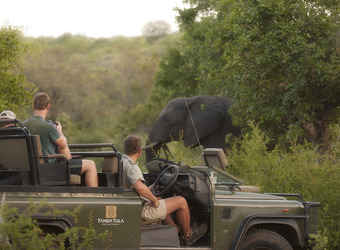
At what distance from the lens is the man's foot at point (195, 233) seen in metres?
7.20

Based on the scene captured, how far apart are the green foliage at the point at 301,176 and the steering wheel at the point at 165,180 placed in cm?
292

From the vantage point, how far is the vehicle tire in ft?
23.7

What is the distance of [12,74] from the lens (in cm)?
1153

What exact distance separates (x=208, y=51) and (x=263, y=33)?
175 inches

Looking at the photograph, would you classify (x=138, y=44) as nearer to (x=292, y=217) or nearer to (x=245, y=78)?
(x=245, y=78)

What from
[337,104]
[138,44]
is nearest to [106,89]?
[138,44]

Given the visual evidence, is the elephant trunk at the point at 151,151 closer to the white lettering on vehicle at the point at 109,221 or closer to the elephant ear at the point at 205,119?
the elephant ear at the point at 205,119

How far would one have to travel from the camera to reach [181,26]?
80.9 feet

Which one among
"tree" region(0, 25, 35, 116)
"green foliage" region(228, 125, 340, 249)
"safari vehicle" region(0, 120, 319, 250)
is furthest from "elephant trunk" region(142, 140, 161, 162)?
"safari vehicle" region(0, 120, 319, 250)

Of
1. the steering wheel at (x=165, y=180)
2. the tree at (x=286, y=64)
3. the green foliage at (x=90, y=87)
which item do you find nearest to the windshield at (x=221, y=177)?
the steering wheel at (x=165, y=180)

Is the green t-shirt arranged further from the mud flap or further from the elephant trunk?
the elephant trunk

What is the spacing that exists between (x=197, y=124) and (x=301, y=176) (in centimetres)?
914

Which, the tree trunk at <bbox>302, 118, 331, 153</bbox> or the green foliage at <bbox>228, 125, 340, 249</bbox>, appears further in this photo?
the tree trunk at <bbox>302, 118, 331, 153</bbox>

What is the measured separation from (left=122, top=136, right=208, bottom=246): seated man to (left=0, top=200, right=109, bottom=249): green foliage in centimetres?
66
